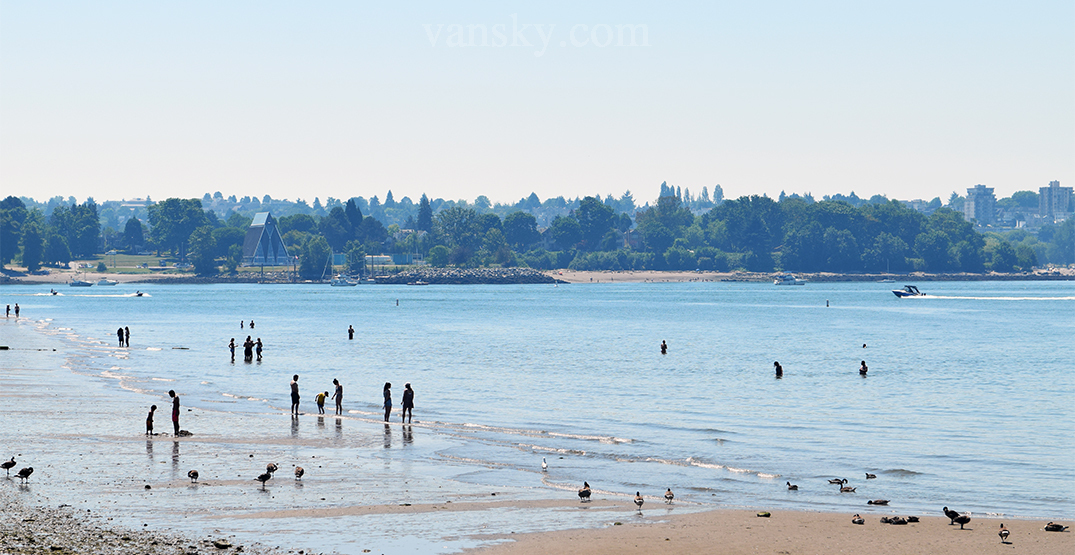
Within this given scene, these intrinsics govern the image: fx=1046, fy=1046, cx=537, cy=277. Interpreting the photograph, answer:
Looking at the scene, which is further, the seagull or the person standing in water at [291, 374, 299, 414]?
the person standing in water at [291, 374, 299, 414]

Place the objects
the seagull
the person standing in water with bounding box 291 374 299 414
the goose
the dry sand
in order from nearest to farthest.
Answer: the dry sand
the goose
the seagull
the person standing in water with bounding box 291 374 299 414

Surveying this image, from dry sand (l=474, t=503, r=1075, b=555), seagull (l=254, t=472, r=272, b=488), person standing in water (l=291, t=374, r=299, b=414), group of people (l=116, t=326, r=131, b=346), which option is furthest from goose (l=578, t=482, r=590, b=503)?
group of people (l=116, t=326, r=131, b=346)

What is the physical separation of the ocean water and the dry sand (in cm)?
171

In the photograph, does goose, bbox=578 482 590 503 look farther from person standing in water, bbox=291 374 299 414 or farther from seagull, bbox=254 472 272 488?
person standing in water, bbox=291 374 299 414

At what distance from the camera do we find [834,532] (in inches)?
1054

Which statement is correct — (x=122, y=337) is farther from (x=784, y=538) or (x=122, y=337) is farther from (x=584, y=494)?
(x=784, y=538)

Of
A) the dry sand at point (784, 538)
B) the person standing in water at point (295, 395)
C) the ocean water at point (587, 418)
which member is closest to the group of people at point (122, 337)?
the ocean water at point (587, 418)

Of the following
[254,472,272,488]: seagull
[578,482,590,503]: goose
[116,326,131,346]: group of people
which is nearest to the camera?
[578,482,590,503]: goose

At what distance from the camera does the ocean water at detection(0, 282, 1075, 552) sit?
31797 millimetres

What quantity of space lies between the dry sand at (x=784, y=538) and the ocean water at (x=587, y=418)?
171cm

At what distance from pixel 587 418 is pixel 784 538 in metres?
24.9

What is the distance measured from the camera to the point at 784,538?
26.0 meters

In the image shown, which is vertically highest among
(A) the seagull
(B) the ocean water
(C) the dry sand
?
(A) the seagull

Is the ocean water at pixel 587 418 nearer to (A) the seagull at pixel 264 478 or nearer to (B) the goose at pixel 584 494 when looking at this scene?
(A) the seagull at pixel 264 478
